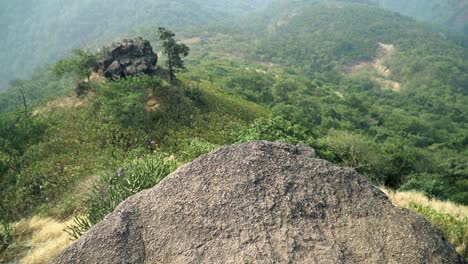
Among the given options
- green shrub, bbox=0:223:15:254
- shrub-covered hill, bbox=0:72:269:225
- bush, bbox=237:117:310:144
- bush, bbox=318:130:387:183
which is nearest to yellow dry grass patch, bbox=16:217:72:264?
green shrub, bbox=0:223:15:254

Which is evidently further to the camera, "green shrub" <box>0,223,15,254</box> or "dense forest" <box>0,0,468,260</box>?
"dense forest" <box>0,0,468,260</box>

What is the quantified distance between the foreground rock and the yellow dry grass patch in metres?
4.02

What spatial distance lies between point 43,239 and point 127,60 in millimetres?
37319

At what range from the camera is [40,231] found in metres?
13.3

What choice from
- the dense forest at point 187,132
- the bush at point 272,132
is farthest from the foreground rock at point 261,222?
the bush at point 272,132

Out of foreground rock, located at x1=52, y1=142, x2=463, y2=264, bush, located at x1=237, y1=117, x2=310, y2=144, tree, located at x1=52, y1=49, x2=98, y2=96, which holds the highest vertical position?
foreground rock, located at x1=52, y1=142, x2=463, y2=264

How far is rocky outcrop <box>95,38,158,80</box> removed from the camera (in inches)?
1809

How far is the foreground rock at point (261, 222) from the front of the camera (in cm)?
702

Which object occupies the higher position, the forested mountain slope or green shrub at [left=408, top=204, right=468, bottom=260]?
green shrub at [left=408, top=204, right=468, bottom=260]

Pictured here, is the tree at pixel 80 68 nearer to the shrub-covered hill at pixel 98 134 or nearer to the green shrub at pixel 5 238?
the shrub-covered hill at pixel 98 134

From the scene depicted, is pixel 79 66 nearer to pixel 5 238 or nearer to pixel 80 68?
pixel 80 68

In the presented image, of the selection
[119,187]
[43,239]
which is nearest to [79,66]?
[43,239]

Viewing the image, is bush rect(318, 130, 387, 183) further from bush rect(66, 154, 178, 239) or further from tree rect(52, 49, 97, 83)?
tree rect(52, 49, 97, 83)

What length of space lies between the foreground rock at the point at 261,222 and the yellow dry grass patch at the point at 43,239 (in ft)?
13.2
